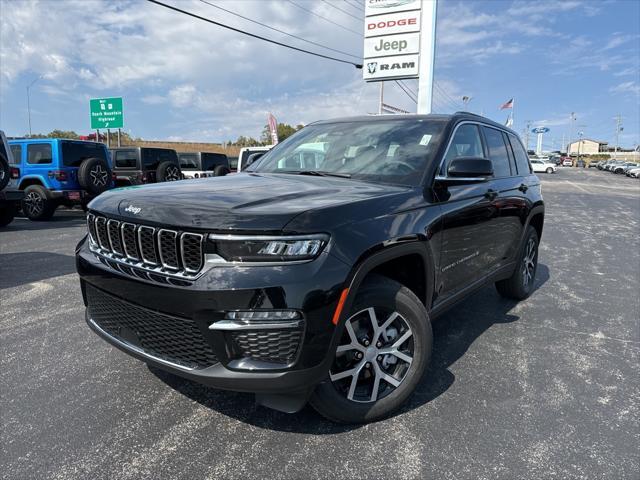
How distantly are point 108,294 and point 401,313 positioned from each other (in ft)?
5.40

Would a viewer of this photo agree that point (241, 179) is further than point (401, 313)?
Yes

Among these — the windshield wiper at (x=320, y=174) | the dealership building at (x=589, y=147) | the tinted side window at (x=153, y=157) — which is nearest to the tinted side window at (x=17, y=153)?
the tinted side window at (x=153, y=157)

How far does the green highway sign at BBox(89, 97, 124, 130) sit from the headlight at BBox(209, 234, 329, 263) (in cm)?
2818

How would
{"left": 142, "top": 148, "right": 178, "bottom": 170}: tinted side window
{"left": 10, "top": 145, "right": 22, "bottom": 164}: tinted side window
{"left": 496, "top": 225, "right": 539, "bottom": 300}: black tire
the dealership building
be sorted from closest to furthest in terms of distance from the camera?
{"left": 496, "top": 225, "right": 539, "bottom": 300}: black tire → {"left": 10, "top": 145, "right": 22, "bottom": 164}: tinted side window → {"left": 142, "top": 148, "right": 178, "bottom": 170}: tinted side window → the dealership building

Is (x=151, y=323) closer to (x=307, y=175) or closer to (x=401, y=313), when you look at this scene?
(x=401, y=313)

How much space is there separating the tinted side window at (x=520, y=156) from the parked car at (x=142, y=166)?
11.4 m

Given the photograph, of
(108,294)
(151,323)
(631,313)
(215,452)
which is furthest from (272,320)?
(631,313)

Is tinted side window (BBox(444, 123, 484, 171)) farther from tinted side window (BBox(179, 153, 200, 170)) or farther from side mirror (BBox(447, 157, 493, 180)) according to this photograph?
tinted side window (BBox(179, 153, 200, 170))

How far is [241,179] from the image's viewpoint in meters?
3.28

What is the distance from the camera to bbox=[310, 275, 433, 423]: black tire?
2.43 m

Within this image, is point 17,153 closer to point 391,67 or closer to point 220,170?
point 220,170

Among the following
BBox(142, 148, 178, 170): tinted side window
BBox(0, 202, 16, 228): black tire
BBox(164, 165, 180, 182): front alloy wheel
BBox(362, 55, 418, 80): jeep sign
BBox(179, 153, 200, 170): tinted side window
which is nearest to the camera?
BBox(0, 202, 16, 228): black tire

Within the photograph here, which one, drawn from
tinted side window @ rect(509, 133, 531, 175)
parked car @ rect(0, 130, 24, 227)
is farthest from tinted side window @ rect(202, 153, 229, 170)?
tinted side window @ rect(509, 133, 531, 175)

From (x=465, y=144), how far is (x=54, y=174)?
1061 cm
